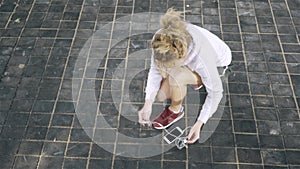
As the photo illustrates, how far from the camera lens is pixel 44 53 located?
3.53 m

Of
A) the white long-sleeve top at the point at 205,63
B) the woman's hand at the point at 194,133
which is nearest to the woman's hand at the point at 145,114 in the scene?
the white long-sleeve top at the point at 205,63

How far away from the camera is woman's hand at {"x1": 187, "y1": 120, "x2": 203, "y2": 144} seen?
8.52 feet

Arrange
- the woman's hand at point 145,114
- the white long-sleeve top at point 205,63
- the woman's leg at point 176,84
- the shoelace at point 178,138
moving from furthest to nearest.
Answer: the shoelace at point 178,138, the woman's hand at point 145,114, the woman's leg at point 176,84, the white long-sleeve top at point 205,63

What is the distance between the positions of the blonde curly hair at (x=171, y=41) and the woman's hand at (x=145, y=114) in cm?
55

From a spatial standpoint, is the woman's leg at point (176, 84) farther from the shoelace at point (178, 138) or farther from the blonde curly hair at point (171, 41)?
the blonde curly hair at point (171, 41)

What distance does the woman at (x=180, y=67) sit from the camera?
2227 mm

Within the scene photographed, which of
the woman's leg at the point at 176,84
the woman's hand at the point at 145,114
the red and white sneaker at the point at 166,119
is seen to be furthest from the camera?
the red and white sneaker at the point at 166,119

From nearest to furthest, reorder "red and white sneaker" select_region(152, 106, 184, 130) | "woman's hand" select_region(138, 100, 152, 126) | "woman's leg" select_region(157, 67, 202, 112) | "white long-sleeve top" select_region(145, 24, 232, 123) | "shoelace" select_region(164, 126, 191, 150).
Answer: "white long-sleeve top" select_region(145, 24, 232, 123) → "woman's leg" select_region(157, 67, 202, 112) → "woman's hand" select_region(138, 100, 152, 126) → "shoelace" select_region(164, 126, 191, 150) → "red and white sneaker" select_region(152, 106, 184, 130)

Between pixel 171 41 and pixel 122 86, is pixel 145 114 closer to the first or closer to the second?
pixel 122 86

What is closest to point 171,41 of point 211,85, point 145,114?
point 211,85

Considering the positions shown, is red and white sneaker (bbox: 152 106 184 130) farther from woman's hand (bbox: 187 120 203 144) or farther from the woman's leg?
woman's hand (bbox: 187 120 203 144)

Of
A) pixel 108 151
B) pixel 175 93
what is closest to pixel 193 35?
pixel 175 93

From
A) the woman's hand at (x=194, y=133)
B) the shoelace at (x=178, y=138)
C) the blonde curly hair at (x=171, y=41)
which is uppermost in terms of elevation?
the blonde curly hair at (x=171, y=41)

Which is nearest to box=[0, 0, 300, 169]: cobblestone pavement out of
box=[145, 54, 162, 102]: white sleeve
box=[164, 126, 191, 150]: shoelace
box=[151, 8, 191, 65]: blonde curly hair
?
box=[164, 126, 191, 150]: shoelace
